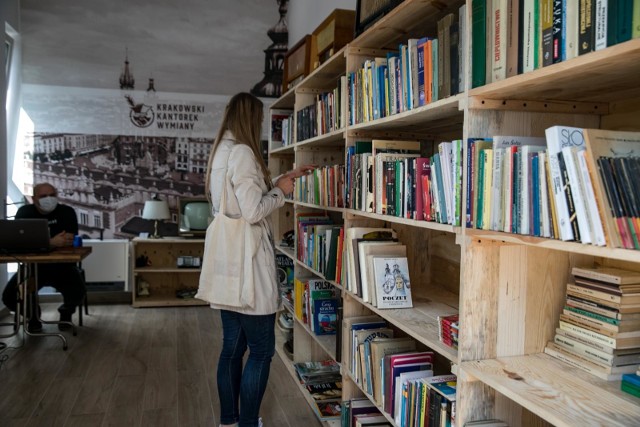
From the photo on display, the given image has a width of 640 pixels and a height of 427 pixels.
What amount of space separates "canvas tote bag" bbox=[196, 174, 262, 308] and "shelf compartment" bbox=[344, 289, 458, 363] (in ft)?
1.69

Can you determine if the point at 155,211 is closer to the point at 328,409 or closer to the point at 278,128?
the point at 278,128

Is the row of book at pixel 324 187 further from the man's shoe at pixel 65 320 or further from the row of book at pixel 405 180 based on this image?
the man's shoe at pixel 65 320

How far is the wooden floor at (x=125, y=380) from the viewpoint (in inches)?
115

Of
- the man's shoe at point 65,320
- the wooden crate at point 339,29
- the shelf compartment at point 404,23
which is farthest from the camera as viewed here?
the man's shoe at point 65,320

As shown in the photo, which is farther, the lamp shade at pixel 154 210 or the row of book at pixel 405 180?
the lamp shade at pixel 154 210

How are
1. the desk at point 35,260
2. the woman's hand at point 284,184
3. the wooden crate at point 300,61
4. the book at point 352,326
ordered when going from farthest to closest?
the desk at point 35,260
the wooden crate at point 300,61
the woman's hand at point 284,184
the book at point 352,326

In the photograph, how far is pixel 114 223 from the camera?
19.2 ft

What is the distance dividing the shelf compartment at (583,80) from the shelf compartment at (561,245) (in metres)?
0.38

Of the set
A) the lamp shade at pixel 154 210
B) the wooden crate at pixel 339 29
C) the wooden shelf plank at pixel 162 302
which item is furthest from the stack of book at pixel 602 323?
the lamp shade at pixel 154 210

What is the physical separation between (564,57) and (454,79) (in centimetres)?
48

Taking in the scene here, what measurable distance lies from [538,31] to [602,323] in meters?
0.78

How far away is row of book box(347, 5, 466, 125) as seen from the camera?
162cm

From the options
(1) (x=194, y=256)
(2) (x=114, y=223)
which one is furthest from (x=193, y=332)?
(2) (x=114, y=223)

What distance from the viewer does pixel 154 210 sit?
5.52 meters
